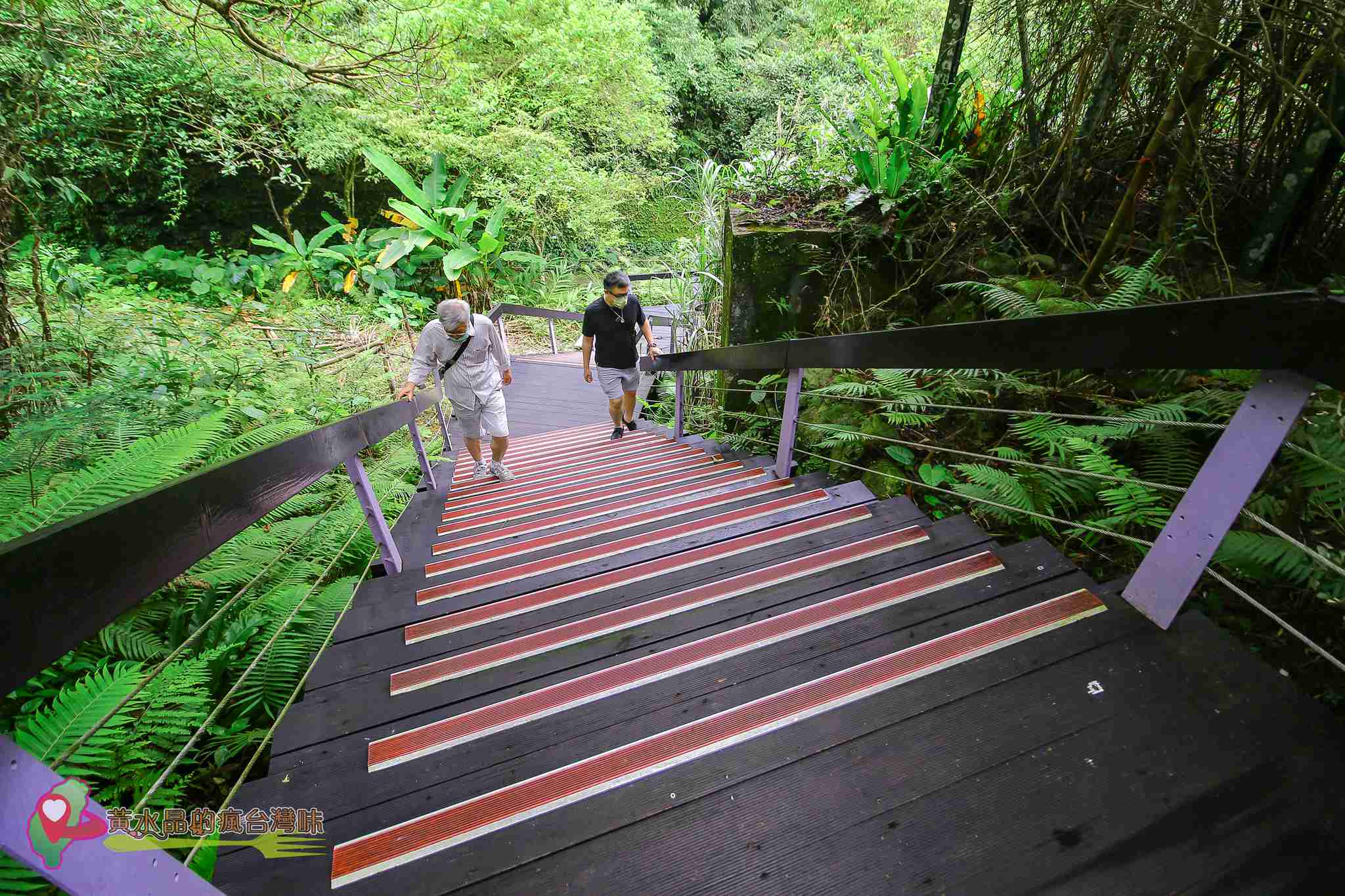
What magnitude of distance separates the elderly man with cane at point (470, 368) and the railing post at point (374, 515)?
1473 millimetres

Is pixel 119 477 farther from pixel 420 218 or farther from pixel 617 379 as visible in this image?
pixel 420 218

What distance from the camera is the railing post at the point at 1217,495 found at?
3.41ft

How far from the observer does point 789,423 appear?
2814 mm

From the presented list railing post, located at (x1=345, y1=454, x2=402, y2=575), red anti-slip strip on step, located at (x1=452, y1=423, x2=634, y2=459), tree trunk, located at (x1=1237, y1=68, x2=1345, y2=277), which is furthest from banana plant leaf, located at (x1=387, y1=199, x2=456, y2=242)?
tree trunk, located at (x1=1237, y1=68, x2=1345, y2=277)

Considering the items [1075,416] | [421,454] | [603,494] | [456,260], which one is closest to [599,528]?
[603,494]

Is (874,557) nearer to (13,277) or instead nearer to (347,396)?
(347,396)

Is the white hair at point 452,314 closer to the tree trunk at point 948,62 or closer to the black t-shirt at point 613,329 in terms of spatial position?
Answer: the black t-shirt at point 613,329

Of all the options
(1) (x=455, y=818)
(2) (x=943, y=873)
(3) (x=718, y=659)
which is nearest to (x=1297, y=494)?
(2) (x=943, y=873)

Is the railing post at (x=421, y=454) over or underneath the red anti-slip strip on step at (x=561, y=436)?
over

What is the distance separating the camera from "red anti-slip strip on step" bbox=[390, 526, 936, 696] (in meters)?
1.49

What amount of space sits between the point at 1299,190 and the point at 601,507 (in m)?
3.51

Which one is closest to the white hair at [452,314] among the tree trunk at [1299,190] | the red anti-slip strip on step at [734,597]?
the red anti-slip strip on step at [734,597]

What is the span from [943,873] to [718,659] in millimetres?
632

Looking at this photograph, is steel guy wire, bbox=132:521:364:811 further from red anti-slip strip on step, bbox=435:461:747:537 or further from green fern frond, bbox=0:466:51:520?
green fern frond, bbox=0:466:51:520
